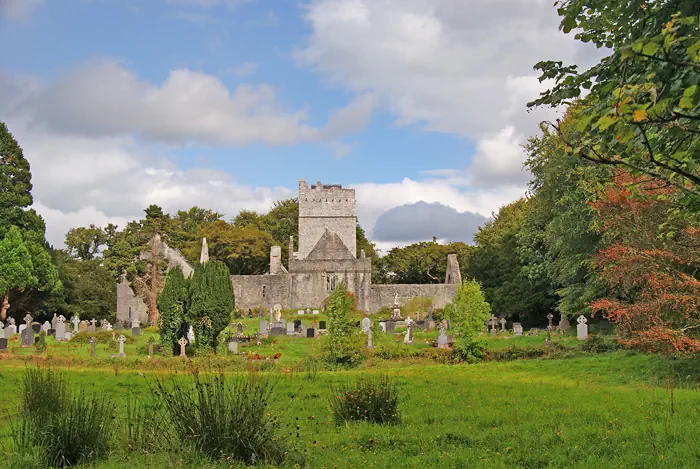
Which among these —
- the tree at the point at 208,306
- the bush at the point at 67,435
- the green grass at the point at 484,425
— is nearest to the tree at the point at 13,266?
the tree at the point at 208,306

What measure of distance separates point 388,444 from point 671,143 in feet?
14.8

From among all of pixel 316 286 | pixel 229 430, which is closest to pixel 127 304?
pixel 316 286

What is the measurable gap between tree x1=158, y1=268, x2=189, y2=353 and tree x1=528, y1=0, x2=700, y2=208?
18161 mm

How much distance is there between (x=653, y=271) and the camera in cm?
1641

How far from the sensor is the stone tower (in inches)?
2211

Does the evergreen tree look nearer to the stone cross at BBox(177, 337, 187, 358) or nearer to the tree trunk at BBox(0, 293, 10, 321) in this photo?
the tree trunk at BBox(0, 293, 10, 321)

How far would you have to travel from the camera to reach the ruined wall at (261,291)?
47.3 m

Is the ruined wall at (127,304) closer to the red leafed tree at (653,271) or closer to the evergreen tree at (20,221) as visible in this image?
the evergreen tree at (20,221)

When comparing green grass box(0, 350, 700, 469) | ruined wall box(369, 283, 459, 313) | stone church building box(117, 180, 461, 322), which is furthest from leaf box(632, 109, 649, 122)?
ruined wall box(369, 283, 459, 313)

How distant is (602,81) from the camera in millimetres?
5879

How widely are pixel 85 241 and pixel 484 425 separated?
63.7 metres

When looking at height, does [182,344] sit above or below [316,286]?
below

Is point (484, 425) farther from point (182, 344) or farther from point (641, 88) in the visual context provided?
point (182, 344)

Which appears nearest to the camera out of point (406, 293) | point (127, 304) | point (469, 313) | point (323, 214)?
point (469, 313)
